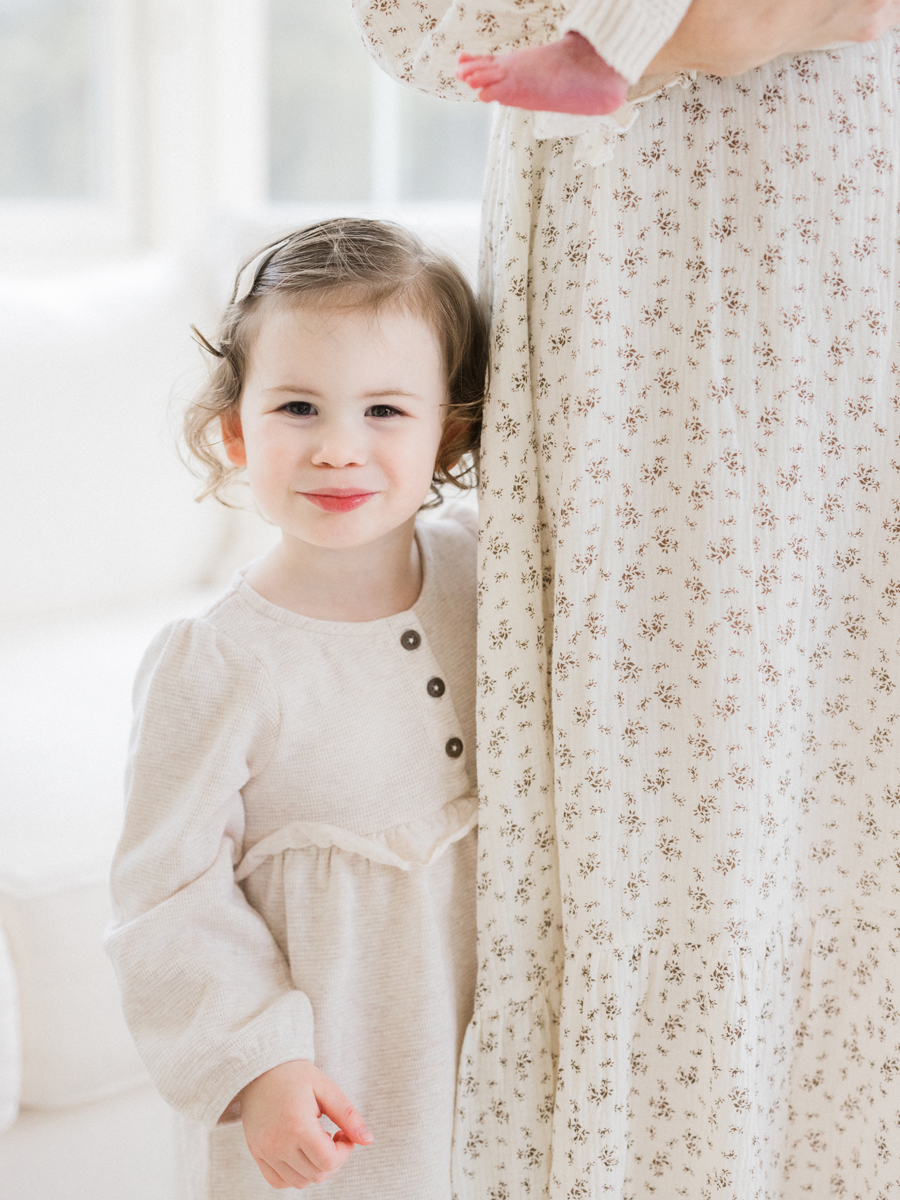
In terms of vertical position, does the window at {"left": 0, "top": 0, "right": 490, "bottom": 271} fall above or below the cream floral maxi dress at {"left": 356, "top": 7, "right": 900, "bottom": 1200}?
above

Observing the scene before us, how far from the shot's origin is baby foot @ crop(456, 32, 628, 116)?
0.54 m

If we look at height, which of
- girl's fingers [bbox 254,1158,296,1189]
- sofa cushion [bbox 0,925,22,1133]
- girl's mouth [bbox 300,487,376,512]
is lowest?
sofa cushion [bbox 0,925,22,1133]

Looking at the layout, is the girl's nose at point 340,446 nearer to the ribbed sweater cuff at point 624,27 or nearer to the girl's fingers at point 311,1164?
the ribbed sweater cuff at point 624,27

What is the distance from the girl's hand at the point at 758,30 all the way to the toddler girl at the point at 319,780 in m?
0.25

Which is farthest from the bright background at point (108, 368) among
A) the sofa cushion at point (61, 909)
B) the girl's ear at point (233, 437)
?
the girl's ear at point (233, 437)

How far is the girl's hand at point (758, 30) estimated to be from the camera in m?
0.59

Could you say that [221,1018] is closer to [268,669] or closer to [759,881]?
[268,669]

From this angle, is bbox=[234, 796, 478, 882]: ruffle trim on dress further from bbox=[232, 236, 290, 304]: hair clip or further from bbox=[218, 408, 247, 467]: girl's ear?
bbox=[232, 236, 290, 304]: hair clip

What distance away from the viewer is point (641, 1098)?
2.57ft

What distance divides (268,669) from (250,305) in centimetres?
26

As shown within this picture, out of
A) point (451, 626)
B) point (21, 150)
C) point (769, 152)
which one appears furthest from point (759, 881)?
point (21, 150)

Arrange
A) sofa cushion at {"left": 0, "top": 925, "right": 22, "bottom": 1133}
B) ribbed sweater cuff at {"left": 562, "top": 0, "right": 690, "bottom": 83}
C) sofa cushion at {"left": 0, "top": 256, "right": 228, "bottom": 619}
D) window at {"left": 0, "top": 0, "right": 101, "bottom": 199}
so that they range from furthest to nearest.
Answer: window at {"left": 0, "top": 0, "right": 101, "bottom": 199}
sofa cushion at {"left": 0, "top": 256, "right": 228, "bottom": 619}
sofa cushion at {"left": 0, "top": 925, "right": 22, "bottom": 1133}
ribbed sweater cuff at {"left": 562, "top": 0, "right": 690, "bottom": 83}

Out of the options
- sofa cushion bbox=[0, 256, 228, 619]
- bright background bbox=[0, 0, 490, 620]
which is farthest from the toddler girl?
sofa cushion bbox=[0, 256, 228, 619]

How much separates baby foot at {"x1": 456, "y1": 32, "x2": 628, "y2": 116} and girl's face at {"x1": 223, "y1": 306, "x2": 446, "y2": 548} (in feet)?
0.79
